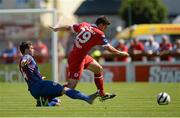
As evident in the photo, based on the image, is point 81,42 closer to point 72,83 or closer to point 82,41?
point 82,41

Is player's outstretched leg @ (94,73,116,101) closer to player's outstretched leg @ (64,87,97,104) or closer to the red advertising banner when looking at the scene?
player's outstretched leg @ (64,87,97,104)

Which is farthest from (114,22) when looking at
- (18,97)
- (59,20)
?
(18,97)

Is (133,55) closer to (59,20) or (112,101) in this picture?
(59,20)

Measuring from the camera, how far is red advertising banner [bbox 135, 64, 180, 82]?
1263 inches

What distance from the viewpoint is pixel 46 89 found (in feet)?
54.9

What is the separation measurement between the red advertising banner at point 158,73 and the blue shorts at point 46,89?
1580 cm

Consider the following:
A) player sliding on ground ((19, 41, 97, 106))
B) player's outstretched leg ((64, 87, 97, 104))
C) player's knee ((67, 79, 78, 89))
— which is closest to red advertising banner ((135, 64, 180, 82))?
player's knee ((67, 79, 78, 89))

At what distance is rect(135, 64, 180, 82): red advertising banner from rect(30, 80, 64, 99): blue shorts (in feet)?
51.8

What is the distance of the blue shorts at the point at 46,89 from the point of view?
16.7m

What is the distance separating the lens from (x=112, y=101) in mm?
18516

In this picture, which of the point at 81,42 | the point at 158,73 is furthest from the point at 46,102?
the point at 158,73

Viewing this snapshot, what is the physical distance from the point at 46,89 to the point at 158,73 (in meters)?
16.0

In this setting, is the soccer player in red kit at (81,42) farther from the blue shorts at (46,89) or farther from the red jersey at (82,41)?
the blue shorts at (46,89)

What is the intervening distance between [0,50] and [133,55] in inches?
229
